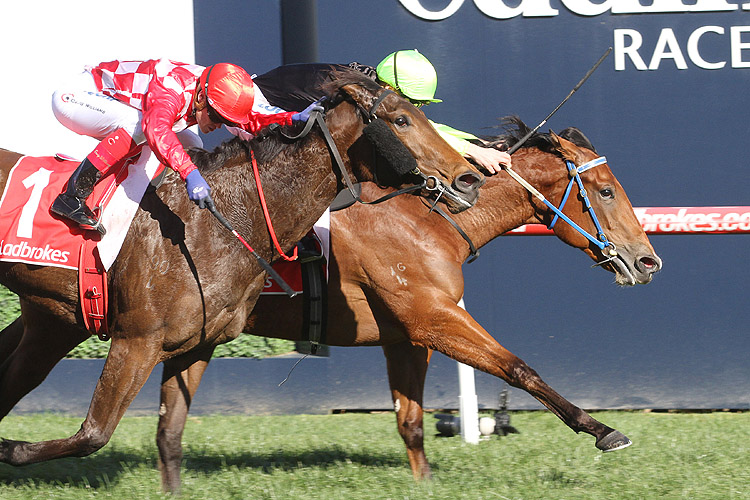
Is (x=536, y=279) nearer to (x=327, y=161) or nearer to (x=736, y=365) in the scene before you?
(x=736, y=365)

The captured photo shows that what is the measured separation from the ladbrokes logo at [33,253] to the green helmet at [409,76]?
74.1 inches

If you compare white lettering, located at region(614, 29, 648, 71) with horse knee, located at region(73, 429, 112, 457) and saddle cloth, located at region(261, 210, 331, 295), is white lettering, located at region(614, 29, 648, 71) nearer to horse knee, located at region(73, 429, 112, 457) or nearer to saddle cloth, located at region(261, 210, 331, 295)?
saddle cloth, located at region(261, 210, 331, 295)

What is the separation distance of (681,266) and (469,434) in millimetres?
2249

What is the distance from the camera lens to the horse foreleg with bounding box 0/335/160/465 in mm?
3902

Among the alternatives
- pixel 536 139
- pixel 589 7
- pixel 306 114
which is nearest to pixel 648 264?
pixel 536 139

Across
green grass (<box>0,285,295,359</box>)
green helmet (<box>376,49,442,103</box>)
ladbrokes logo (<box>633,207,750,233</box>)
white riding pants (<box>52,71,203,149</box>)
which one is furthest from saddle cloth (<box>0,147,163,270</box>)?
ladbrokes logo (<box>633,207,750,233</box>)

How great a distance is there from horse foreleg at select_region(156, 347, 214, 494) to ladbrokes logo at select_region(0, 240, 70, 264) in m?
0.82

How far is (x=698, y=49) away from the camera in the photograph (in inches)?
270

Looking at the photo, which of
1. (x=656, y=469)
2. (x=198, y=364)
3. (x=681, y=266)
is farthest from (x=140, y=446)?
(x=681, y=266)

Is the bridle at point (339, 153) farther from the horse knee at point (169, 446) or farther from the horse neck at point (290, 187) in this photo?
the horse knee at point (169, 446)

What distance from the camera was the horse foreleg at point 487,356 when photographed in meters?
4.34

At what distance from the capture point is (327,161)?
13.2ft

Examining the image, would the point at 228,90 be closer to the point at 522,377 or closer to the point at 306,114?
the point at 306,114

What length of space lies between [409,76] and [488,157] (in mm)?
583
